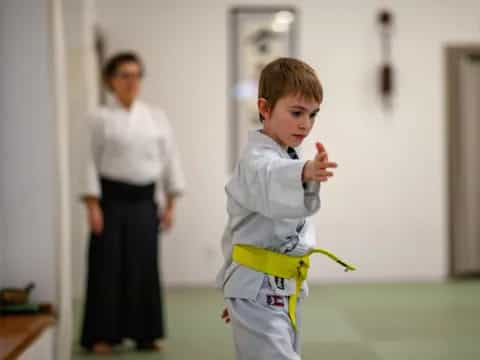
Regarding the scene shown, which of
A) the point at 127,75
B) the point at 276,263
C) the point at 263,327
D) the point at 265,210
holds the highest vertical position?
the point at 127,75

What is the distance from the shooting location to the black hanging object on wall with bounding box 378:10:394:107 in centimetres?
481

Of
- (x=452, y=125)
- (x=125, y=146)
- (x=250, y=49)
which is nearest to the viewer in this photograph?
(x=125, y=146)

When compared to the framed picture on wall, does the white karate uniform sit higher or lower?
lower

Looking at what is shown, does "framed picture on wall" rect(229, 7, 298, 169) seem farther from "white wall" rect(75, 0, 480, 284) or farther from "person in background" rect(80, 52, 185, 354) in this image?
"person in background" rect(80, 52, 185, 354)

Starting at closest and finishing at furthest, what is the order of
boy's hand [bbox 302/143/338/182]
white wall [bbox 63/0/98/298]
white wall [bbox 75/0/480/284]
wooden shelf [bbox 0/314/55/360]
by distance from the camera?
boy's hand [bbox 302/143/338/182] < wooden shelf [bbox 0/314/55/360] < white wall [bbox 63/0/98/298] < white wall [bbox 75/0/480/284]

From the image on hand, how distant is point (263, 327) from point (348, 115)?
3.51 metres

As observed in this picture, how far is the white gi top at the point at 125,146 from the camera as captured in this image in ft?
9.55

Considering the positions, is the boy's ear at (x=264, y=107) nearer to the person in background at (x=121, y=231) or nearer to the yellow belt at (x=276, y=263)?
the yellow belt at (x=276, y=263)

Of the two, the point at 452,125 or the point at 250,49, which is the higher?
the point at 250,49

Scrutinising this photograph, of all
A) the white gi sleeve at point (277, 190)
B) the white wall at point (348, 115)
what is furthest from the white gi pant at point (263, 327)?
the white wall at point (348, 115)

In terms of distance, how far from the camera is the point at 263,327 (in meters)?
1.48

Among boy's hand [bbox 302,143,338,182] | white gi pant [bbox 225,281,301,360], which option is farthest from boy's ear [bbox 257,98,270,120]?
white gi pant [bbox 225,281,301,360]

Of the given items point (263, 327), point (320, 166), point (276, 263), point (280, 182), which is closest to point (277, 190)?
point (280, 182)

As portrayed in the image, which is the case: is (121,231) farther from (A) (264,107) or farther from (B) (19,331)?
(A) (264,107)
